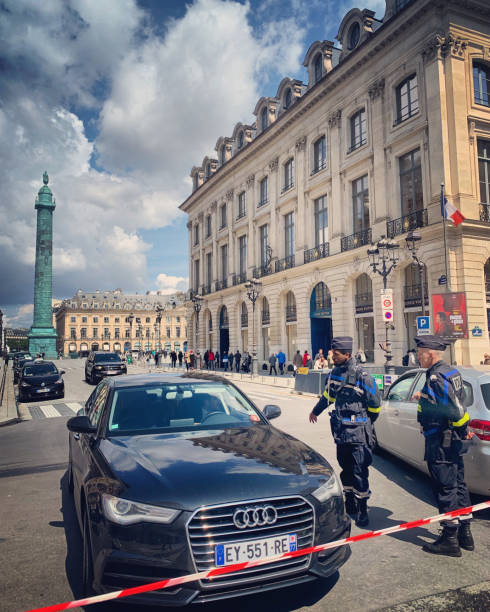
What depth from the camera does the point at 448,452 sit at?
4.09 m

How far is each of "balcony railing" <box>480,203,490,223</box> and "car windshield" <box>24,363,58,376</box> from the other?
20790 millimetres

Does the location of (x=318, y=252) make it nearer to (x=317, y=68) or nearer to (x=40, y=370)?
(x=317, y=68)

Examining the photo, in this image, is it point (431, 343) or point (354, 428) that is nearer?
point (431, 343)

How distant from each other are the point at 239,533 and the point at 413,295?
22.5 metres

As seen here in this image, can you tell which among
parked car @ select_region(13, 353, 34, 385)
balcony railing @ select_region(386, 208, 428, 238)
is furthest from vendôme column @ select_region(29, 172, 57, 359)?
balcony railing @ select_region(386, 208, 428, 238)

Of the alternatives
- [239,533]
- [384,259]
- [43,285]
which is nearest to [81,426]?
[239,533]

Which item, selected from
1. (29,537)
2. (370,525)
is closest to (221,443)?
(370,525)

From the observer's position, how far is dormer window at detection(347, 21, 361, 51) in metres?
28.1

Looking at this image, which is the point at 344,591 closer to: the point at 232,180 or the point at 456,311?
the point at 456,311

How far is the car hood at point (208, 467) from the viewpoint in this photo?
114 inches

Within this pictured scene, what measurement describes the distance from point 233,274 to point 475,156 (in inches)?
973

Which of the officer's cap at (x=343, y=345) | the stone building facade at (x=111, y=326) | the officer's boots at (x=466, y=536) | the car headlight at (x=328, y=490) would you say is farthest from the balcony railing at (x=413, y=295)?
the stone building facade at (x=111, y=326)

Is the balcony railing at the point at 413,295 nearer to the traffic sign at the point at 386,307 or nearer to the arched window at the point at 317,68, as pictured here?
the traffic sign at the point at 386,307

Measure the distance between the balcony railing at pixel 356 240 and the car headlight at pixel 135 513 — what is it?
25.1 meters
